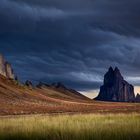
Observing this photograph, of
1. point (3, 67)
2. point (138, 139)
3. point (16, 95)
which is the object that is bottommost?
point (138, 139)

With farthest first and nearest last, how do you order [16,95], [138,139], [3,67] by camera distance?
[3,67]
[16,95]
[138,139]

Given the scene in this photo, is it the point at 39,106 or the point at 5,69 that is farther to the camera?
the point at 5,69

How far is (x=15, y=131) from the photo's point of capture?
1723 cm

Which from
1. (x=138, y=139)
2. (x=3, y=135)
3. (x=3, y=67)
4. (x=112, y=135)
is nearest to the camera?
(x=138, y=139)

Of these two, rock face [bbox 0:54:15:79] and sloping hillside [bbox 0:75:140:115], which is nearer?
sloping hillside [bbox 0:75:140:115]

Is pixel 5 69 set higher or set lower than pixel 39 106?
higher

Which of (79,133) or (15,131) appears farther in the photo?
(15,131)

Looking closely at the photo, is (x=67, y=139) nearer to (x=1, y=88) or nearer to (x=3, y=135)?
(x=3, y=135)

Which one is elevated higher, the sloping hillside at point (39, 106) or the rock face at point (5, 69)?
the rock face at point (5, 69)

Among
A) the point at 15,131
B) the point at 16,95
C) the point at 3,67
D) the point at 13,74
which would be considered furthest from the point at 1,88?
the point at 15,131

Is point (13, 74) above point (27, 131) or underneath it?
above

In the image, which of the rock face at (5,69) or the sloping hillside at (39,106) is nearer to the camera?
the sloping hillside at (39,106)

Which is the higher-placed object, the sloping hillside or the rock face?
the rock face

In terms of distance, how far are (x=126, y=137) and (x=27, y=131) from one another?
4642mm
